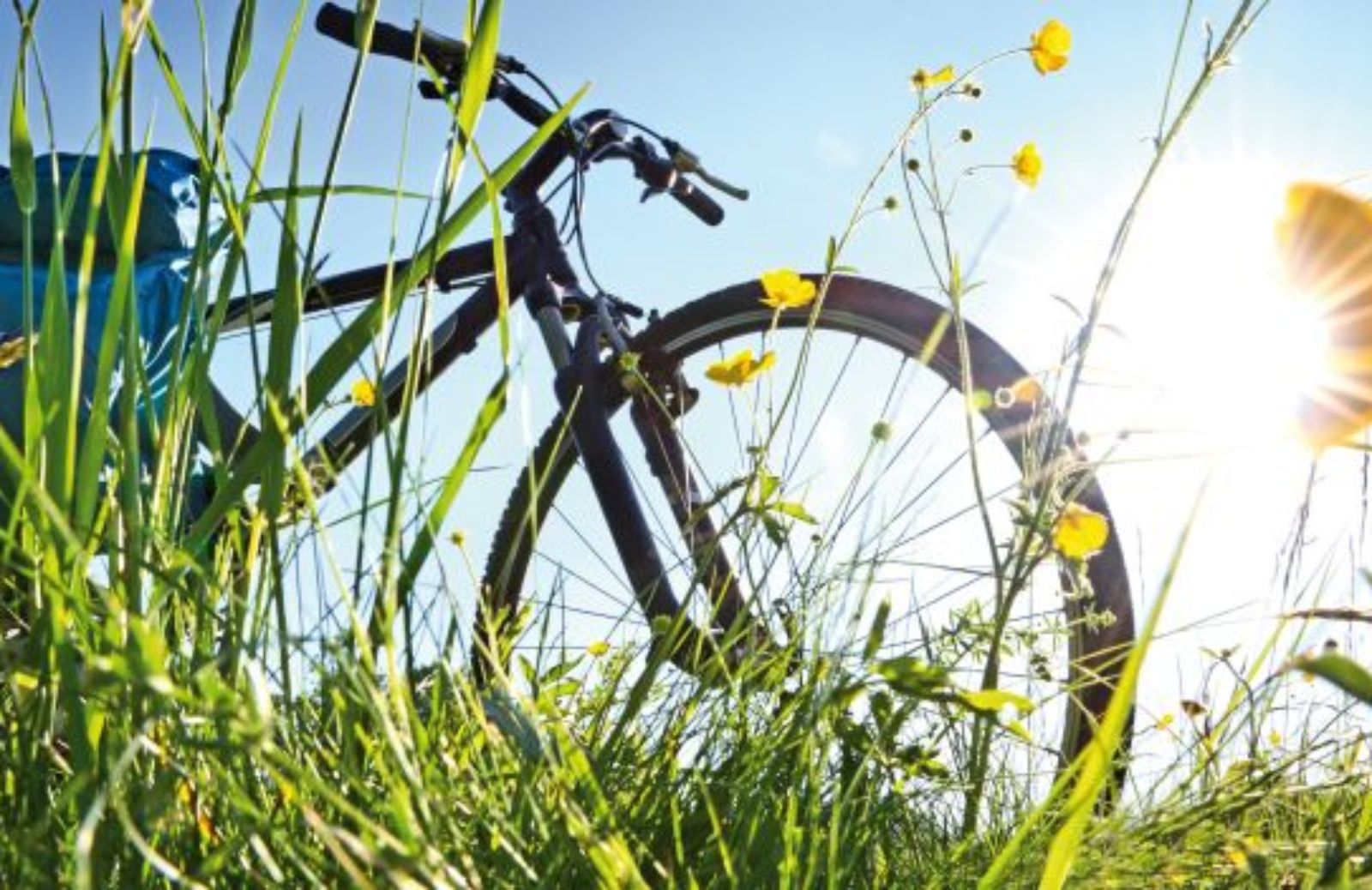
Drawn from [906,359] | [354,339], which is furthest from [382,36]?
[354,339]

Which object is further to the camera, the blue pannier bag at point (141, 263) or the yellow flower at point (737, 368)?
the blue pannier bag at point (141, 263)

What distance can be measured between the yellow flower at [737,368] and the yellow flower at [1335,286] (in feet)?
1.62

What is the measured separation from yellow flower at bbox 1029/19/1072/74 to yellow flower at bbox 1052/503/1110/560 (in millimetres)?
467

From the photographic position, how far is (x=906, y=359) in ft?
5.85

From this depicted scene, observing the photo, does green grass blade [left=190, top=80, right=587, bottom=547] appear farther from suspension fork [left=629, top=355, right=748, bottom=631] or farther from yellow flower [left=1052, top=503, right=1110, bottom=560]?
suspension fork [left=629, top=355, right=748, bottom=631]

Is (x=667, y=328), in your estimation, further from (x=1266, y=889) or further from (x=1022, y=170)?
(x=1266, y=889)

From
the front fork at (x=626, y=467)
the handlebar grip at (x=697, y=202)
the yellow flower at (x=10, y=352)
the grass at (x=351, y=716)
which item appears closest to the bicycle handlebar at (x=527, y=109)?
the handlebar grip at (x=697, y=202)

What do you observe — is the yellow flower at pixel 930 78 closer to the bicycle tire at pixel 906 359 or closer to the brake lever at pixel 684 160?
the bicycle tire at pixel 906 359

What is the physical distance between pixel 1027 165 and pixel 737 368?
0.25 meters

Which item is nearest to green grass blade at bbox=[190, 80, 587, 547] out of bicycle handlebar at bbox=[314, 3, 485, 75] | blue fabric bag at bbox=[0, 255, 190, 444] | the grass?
the grass

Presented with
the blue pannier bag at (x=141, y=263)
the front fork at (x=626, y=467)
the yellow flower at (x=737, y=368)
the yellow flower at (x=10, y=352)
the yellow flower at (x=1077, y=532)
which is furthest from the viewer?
the blue pannier bag at (x=141, y=263)

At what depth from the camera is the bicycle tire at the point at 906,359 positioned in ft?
4.85

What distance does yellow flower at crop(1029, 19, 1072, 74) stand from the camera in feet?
3.40

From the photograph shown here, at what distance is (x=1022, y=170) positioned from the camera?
1.03 m
